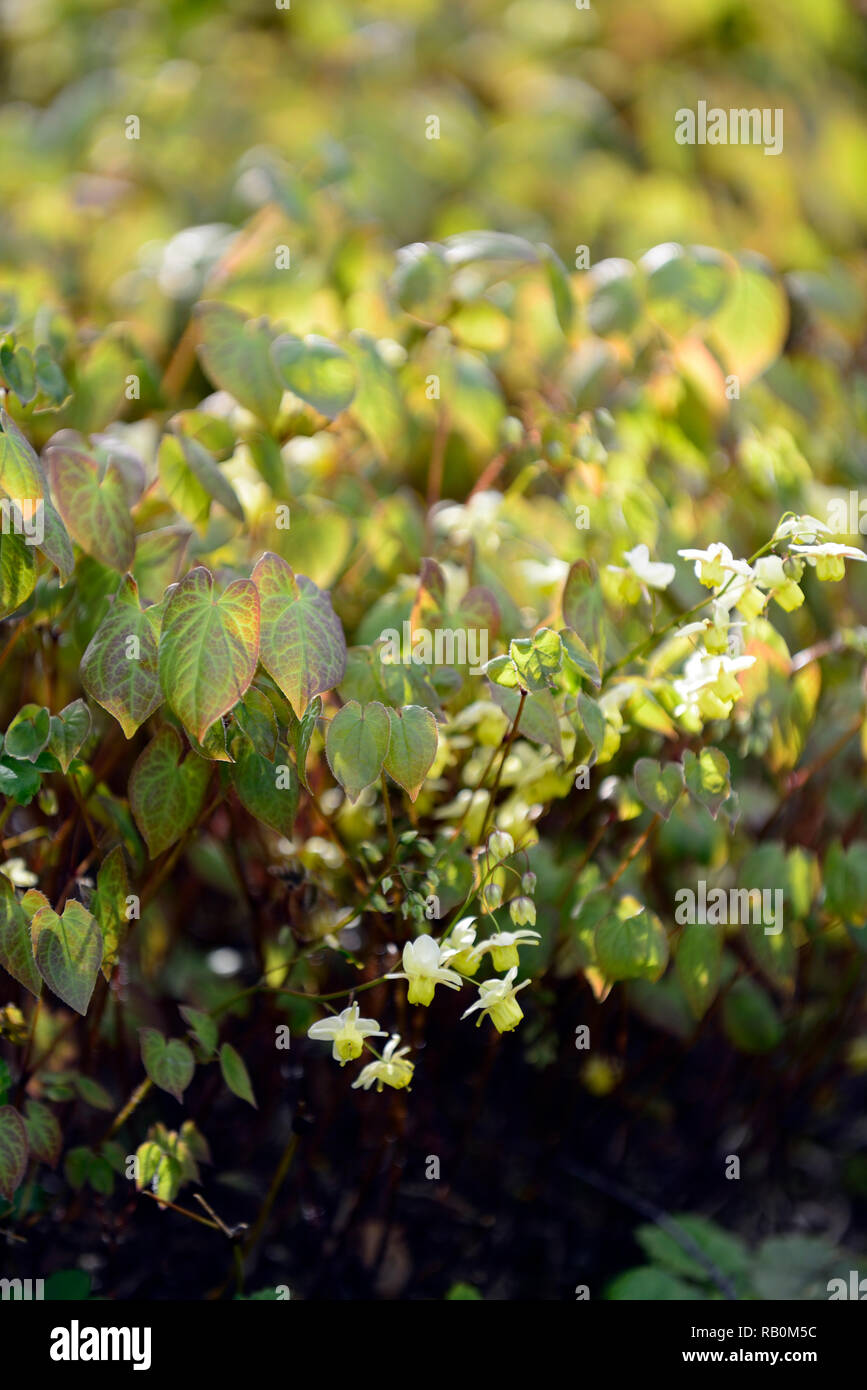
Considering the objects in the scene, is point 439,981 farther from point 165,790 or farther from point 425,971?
point 165,790

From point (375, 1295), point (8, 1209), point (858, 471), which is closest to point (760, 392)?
point (858, 471)

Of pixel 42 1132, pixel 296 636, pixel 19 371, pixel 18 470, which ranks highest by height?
pixel 19 371

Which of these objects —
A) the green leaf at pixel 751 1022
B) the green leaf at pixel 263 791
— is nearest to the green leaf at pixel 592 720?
the green leaf at pixel 263 791

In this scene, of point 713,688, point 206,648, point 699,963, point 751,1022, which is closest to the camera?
point 206,648

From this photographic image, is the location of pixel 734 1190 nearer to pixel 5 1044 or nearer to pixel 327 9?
pixel 5 1044

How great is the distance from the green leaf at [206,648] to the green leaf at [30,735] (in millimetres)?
126

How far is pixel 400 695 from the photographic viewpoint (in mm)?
875

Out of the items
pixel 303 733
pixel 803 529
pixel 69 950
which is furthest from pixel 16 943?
pixel 803 529

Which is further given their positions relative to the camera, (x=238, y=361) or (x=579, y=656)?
(x=238, y=361)

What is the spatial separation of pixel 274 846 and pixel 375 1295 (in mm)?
454

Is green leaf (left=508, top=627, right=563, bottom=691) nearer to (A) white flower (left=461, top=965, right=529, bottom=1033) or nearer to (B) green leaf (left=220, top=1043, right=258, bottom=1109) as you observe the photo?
(A) white flower (left=461, top=965, right=529, bottom=1033)

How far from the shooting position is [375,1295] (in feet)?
3.67

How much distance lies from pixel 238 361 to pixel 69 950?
1.75 feet

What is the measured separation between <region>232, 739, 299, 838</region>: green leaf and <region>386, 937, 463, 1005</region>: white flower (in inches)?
5.0
